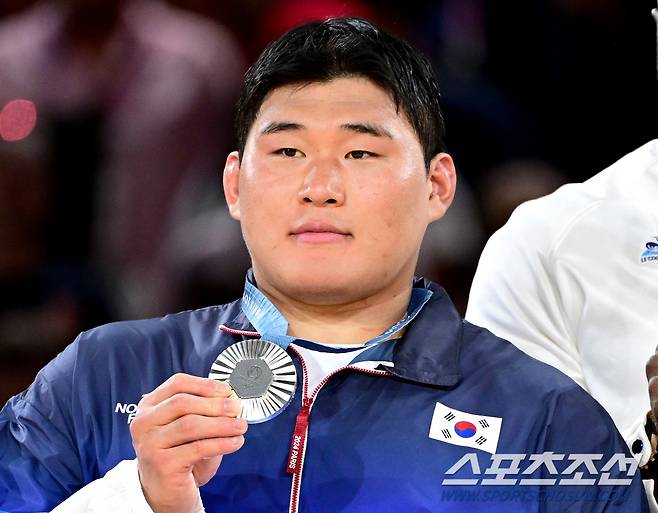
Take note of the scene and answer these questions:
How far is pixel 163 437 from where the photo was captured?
1.75m

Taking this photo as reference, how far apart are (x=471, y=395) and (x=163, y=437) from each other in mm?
548

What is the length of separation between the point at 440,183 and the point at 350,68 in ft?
0.90

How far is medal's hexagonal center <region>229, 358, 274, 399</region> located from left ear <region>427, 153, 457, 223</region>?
0.49 metres

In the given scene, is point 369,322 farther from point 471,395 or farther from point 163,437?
point 163,437

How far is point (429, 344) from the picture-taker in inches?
83.7

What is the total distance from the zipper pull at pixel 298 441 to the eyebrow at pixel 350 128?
1.48 feet

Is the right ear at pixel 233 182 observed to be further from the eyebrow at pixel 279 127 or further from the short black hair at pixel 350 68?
the eyebrow at pixel 279 127

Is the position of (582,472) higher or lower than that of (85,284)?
higher

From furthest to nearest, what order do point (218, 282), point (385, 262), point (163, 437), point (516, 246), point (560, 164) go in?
point (560, 164), point (218, 282), point (516, 246), point (385, 262), point (163, 437)

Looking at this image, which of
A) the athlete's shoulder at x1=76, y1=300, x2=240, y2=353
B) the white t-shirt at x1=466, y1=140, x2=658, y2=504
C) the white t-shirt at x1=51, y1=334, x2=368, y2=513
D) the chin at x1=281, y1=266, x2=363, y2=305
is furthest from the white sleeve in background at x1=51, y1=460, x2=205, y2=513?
the white t-shirt at x1=466, y1=140, x2=658, y2=504

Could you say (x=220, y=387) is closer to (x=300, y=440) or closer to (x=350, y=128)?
(x=300, y=440)

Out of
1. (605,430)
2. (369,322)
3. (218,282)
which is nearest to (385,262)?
(369,322)

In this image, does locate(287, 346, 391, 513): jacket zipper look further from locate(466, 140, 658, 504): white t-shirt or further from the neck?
locate(466, 140, 658, 504): white t-shirt

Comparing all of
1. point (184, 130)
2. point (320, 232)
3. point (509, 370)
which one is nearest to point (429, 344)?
point (509, 370)
